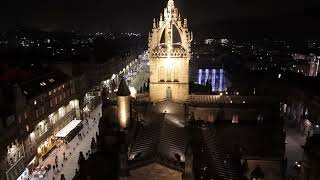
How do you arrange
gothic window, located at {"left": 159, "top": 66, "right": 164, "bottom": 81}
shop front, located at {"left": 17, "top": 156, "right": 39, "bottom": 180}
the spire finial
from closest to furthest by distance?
shop front, located at {"left": 17, "top": 156, "right": 39, "bottom": 180} → the spire finial → gothic window, located at {"left": 159, "top": 66, "right": 164, "bottom": 81}

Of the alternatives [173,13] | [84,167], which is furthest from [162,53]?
[84,167]

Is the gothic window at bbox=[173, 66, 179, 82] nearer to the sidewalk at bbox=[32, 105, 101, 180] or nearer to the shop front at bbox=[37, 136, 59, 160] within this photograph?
the sidewalk at bbox=[32, 105, 101, 180]

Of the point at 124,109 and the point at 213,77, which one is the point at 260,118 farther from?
the point at 213,77

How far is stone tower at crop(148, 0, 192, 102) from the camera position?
1957 inches

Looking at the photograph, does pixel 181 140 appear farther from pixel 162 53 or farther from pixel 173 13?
pixel 173 13

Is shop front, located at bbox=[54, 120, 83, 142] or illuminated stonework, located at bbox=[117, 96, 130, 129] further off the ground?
illuminated stonework, located at bbox=[117, 96, 130, 129]

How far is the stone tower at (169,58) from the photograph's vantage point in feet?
163

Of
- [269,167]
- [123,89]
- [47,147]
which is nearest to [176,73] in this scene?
[123,89]

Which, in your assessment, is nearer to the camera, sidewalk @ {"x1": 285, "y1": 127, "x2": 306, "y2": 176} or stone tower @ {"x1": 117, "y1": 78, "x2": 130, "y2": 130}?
stone tower @ {"x1": 117, "y1": 78, "x2": 130, "y2": 130}

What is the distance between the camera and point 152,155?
1113 inches

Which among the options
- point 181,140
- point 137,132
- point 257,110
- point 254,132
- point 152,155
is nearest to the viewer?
point 152,155

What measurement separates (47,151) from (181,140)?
105 feet

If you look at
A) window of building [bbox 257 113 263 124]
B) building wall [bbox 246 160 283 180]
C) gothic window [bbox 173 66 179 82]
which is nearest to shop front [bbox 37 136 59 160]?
gothic window [bbox 173 66 179 82]

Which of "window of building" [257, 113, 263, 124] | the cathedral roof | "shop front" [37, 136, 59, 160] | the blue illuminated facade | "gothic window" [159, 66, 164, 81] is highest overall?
"gothic window" [159, 66, 164, 81]
